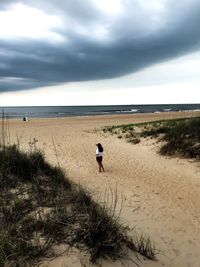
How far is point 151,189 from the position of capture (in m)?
9.45

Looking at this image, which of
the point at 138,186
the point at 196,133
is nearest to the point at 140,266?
the point at 138,186

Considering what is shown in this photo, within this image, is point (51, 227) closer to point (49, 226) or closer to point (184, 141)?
point (49, 226)

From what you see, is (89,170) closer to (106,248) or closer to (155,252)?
(155,252)

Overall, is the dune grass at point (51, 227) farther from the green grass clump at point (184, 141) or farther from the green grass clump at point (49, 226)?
the green grass clump at point (184, 141)

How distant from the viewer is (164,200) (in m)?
8.39

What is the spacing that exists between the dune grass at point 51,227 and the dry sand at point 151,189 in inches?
8.3

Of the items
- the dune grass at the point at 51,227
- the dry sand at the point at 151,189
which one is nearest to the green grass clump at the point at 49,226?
the dune grass at the point at 51,227

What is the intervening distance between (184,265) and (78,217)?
1.73m

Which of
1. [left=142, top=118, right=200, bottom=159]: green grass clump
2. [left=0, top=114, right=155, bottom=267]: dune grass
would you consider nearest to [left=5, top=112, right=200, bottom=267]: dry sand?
[left=0, top=114, right=155, bottom=267]: dune grass

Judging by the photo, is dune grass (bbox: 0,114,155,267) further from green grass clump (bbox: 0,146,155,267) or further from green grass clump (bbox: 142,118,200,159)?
green grass clump (bbox: 142,118,200,159)

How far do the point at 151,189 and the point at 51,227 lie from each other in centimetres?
534

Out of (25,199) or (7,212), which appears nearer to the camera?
(7,212)

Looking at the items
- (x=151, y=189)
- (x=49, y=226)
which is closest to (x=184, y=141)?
(x=151, y=189)

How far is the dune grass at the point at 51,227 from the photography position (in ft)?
13.3
